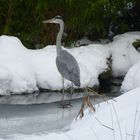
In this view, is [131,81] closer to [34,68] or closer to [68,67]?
[68,67]

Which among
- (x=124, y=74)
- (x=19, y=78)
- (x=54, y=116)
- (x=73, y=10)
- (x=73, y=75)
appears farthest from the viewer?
(x=73, y=10)

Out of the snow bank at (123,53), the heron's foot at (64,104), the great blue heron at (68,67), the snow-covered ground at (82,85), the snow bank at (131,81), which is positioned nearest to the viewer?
the snow-covered ground at (82,85)

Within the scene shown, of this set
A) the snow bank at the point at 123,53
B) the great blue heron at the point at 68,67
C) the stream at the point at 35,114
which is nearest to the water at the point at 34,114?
the stream at the point at 35,114

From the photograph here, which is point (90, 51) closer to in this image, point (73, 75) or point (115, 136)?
point (73, 75)

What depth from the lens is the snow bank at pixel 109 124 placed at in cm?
499

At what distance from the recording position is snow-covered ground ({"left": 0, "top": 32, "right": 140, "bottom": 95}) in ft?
29.0

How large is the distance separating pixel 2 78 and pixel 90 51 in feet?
6.93

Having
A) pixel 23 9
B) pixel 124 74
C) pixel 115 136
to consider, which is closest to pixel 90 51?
pixel 124 74

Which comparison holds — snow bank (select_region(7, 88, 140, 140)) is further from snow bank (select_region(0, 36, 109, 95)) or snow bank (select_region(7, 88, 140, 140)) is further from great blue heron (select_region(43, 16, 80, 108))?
snow bank (select_region(0, 36, 109, 95))

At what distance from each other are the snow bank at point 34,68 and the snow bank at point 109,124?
2842 mm

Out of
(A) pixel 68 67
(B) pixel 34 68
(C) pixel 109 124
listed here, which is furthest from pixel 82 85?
(C) pixel 109 124

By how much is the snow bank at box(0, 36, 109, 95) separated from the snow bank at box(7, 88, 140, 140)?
2.84 meters

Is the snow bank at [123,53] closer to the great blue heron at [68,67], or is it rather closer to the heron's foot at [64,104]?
the great blue heron at [68,67]

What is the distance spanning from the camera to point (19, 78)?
8.88m
